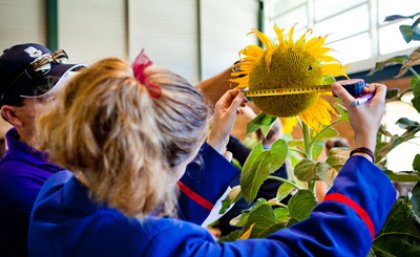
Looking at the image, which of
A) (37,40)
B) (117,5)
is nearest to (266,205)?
(37,40)

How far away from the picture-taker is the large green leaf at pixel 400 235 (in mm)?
1023

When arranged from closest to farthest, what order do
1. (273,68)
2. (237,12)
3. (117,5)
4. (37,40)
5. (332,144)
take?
(273,68)
(332,144)
(37,40)
(117,5)
(237,12)

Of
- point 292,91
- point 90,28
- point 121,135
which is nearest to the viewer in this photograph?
point 121,135

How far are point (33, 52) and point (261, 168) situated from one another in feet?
2.31

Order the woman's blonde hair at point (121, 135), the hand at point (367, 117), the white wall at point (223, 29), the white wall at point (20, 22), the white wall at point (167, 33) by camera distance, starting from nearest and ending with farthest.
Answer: the woman's blonde hair at point (121, 135), the hand at point (367, 117), the white wall at point (20, 22), the white wall at point (167, 33), the white wall at point (223, 29)

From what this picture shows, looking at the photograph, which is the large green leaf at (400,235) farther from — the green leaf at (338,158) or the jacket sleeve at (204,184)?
the jacket sleeve at (204,184)

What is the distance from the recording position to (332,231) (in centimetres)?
71

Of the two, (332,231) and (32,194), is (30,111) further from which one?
(332,231)

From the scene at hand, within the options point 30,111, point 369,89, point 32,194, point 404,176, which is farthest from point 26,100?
point 404,176

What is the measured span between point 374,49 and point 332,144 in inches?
116

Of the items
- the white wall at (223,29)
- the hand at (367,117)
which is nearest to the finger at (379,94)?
the hand at (367,117)

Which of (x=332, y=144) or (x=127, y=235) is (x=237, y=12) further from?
(x=127, y=235)

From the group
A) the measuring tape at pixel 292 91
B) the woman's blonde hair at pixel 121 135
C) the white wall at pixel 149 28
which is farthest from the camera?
the white wall at pixel 149 28

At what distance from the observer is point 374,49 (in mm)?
6242
